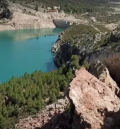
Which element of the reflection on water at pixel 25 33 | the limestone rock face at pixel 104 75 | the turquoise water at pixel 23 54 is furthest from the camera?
the reflection on water at pixel 25 33

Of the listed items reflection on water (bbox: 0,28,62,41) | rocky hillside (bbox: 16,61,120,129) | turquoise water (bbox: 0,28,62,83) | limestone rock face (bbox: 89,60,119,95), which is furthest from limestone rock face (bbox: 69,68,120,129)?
reflection on water (bbox: 0,28,62,41)

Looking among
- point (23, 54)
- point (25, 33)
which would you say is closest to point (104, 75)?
point (23, 54)

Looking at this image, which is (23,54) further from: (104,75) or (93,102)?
(93,102)

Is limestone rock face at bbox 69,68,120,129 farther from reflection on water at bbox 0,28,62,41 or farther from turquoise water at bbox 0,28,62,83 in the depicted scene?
reflection on water at bbox 0,28,62,41

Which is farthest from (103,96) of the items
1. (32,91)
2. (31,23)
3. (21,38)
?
(31,23)

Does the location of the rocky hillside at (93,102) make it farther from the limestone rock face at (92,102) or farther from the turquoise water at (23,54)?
the turquoise water at (23,54)

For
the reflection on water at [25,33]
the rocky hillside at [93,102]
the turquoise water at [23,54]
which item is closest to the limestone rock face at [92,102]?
the rocky hillside at [93,102]
